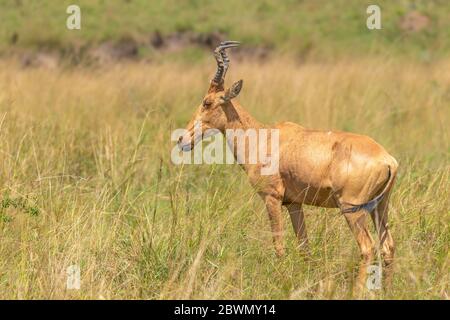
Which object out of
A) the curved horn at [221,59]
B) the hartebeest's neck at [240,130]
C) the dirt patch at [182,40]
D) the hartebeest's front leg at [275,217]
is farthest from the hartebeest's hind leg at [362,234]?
the dirt patch at [182,40]

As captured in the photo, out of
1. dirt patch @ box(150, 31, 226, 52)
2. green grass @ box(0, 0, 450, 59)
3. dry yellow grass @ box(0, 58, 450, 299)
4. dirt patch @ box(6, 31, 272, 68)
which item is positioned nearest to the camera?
dry yellow grass @ box(0, 58, 450, 299)

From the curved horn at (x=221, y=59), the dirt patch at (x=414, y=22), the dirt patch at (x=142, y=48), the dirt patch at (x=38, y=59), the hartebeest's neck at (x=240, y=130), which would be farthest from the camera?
the dirt patch at (x=414, y=22)

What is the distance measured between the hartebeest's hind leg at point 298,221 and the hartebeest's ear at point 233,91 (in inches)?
38.4

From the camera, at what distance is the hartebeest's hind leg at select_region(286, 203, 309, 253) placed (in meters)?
6.89

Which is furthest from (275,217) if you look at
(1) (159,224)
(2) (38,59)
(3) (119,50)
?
(3) (119,50)

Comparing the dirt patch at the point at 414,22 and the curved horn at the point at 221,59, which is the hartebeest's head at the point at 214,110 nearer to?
the curved horn at the point at 221,59

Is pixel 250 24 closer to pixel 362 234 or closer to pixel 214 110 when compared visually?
pixel 214 110

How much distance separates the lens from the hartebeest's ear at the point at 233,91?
7195 millimetres

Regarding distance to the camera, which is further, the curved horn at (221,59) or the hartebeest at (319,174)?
the curved horn at (221,59)

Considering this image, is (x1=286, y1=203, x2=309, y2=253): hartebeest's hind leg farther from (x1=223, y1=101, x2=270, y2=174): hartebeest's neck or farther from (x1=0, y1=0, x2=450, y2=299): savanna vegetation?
(x1=223, y1=101, x2=270, y2=174): hartebeest's neck

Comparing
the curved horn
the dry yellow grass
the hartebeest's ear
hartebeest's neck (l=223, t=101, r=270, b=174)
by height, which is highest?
the curved horn

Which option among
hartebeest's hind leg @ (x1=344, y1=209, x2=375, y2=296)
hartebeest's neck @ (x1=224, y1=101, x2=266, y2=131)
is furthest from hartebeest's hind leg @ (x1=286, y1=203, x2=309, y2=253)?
hartebeest's neck @ (x1=224, y1=101, x2=266, y2=131)

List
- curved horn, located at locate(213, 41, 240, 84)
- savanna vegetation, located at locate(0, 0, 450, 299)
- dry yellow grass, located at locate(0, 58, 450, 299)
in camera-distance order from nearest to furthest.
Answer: dry yellow grass, located at locate(0, 58, 450, 299)
savanna vegetation, located at locate(0, 0, 450, 299)
curved horn, located at locate(213, 41, 240, 84)
